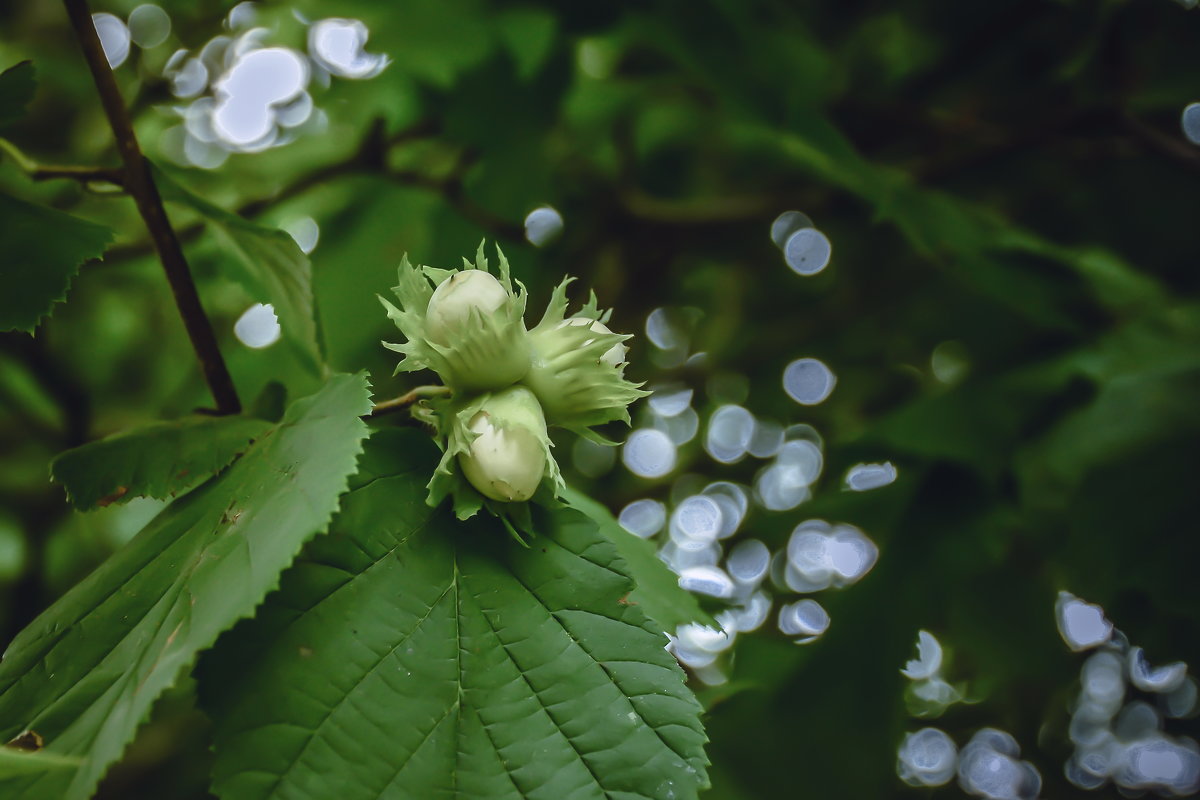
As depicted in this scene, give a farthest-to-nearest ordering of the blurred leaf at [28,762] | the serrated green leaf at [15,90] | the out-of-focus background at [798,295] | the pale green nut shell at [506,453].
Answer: the out-of-focus background at [798,295]
the serrated green leaf at [15,90]
the pale green nut shell at [506,453]
the blurred leaf at [28,762]

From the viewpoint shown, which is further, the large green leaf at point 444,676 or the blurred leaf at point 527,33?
the blurred leaf at point 527,33

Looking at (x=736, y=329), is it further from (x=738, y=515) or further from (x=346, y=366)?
(x=346, y=366)

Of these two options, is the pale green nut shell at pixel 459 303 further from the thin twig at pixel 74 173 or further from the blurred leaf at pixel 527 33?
the blurred leaf at pixel 527 33

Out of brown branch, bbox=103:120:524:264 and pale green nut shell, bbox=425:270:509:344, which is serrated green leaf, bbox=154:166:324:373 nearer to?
pale green nut shell, bbox=425:270:509:344

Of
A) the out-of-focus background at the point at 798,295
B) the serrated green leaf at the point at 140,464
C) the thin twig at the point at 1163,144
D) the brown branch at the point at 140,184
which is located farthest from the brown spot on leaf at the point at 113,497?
the thin twig at the point at 1163,144

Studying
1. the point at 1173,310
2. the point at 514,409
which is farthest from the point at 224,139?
→ the point at 1173,310
